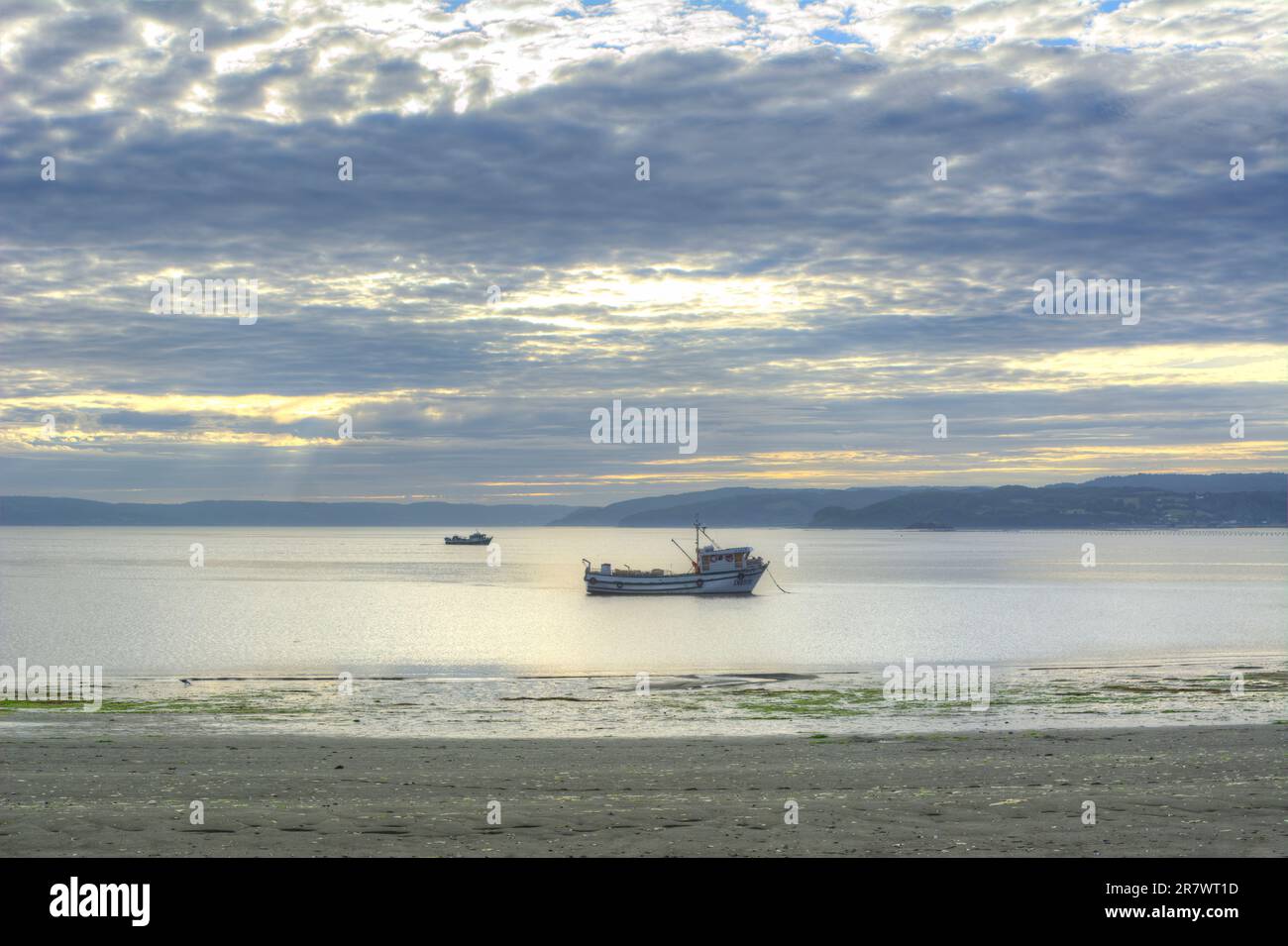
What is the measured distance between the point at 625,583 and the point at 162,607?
4392cm

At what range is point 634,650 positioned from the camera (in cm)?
6481

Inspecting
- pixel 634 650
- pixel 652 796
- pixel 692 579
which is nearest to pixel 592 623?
pixel 634 650

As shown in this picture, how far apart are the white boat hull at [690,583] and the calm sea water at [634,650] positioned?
7.34 feet

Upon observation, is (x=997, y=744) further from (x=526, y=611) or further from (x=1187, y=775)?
(x=526, y=611)

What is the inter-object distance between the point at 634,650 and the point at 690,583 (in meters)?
50.4

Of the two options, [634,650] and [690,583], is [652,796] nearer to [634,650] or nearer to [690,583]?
[634,650]

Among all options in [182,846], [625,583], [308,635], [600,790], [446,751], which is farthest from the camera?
[625,583]

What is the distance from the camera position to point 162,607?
95188 millimetres

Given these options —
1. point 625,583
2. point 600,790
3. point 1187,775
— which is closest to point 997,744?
point 1187,775

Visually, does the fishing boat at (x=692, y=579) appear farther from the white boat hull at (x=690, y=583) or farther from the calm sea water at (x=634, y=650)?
the calm sea water at (x=634, y=650)

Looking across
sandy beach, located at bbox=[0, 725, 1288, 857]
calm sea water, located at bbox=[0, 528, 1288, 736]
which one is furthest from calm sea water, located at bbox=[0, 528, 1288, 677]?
sandy beach, located at bbox=[0, 725, 1288, 857]
